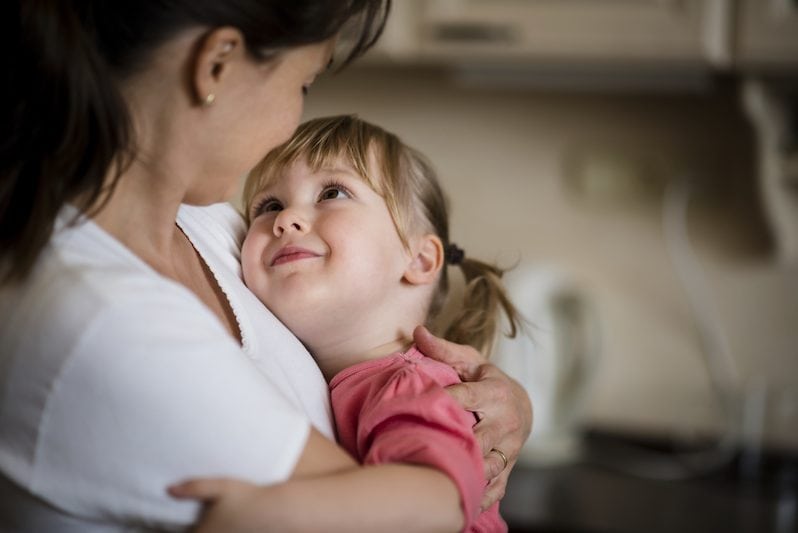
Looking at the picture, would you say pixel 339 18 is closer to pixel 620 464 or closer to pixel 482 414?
pixel 482 414

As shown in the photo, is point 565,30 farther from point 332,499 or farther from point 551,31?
point 332,499

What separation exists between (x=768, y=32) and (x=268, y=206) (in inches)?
44.9

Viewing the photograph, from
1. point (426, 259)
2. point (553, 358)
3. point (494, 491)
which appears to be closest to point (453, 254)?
point (426, 259)

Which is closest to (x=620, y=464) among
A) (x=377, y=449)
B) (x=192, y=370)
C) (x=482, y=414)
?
(x=482, y=414)

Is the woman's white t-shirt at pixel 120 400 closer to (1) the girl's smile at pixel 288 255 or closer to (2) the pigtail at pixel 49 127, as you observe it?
(2) the pigtail at pixel 49 127

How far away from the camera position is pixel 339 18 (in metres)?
0.92

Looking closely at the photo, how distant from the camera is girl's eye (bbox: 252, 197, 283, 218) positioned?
116cm

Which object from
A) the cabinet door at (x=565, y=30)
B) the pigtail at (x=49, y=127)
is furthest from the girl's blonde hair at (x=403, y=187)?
the cabinet door at (x=565, y=30)

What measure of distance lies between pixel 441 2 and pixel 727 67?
1.75 ft

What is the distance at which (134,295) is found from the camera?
0.77m

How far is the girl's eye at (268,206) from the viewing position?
1159 mm

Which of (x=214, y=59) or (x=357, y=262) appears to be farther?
(x=357, y=262)

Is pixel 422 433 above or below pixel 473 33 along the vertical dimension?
below

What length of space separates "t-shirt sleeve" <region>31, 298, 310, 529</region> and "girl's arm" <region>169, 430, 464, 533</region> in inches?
0.5
